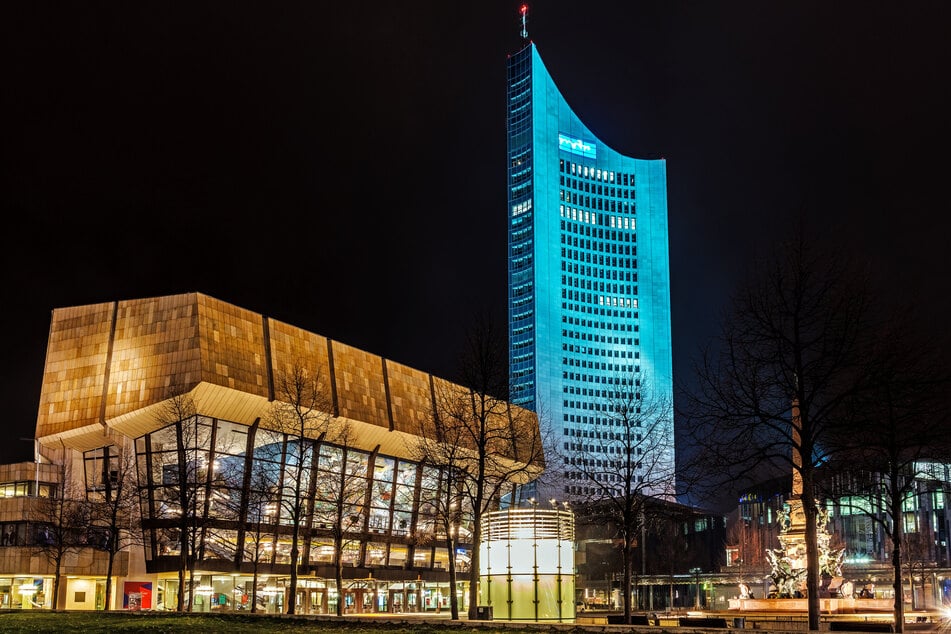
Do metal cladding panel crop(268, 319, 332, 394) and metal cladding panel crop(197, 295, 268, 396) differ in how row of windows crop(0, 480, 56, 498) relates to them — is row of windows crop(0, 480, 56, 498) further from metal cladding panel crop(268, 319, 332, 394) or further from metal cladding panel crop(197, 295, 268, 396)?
metal cladding panel crop(268, 319, 332, 394)

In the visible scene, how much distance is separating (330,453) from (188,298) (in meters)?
17.9

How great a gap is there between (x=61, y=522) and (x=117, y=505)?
425 cm

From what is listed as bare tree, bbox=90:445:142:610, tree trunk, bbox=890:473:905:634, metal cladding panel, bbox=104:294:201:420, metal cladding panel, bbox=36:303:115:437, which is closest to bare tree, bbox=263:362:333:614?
metal cladding panel, bbox=104:294:201:420

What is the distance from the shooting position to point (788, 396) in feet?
97.4

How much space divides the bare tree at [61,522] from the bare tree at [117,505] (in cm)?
90

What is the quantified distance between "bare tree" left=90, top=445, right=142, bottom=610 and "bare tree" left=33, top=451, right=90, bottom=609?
90 cm

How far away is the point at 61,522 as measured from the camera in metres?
56.6

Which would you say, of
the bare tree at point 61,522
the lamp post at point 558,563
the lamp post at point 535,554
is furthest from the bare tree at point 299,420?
the lamp post at point 558,563

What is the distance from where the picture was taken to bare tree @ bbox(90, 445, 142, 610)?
5662 cm

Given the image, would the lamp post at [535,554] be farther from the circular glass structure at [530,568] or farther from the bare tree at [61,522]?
the bare tree at [61,522]

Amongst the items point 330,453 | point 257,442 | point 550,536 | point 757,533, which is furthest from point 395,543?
point 757,533

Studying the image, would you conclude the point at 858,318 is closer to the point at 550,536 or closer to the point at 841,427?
the point at 841,427

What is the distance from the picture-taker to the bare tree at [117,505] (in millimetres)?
56625

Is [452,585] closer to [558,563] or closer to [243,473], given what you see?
[558,563]
